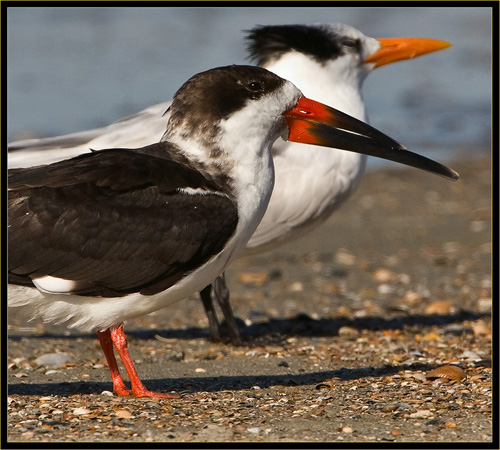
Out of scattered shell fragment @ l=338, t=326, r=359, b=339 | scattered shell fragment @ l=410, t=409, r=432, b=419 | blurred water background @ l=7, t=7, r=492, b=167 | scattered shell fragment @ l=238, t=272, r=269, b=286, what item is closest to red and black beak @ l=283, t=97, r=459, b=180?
scattered shell fragment @ l=410, t=409, r=432, b=419

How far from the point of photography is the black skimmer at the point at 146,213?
15.6 feet

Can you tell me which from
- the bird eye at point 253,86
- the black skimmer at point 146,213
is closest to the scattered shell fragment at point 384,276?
the black skimmer at point 146,213

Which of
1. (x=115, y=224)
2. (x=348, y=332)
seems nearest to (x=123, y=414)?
(x=115, y=224)

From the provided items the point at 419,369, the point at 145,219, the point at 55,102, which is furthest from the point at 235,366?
the point at 55,102

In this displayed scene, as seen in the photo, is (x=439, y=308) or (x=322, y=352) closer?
(x=322, y=352)

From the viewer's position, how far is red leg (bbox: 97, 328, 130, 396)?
5.14 metres

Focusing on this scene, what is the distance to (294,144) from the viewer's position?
6906 millimetres

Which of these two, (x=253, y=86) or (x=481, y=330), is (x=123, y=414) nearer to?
(x=253, y=86)

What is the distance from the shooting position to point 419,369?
582 centimetres

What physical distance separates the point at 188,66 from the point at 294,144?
9721mm

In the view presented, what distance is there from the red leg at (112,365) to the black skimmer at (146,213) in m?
0.01

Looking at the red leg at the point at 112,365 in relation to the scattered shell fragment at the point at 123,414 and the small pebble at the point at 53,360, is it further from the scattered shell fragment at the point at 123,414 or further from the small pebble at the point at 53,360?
the small pebble at the point at 53,360

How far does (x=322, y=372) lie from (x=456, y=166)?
778 centimetres

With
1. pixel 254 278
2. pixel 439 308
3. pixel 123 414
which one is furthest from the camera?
pixel 254 278
